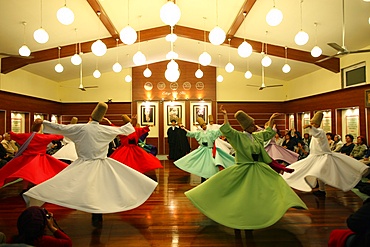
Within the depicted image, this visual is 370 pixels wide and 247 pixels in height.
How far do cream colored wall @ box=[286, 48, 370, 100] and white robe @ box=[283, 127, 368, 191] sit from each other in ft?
13.7

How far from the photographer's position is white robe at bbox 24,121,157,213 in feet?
11.0

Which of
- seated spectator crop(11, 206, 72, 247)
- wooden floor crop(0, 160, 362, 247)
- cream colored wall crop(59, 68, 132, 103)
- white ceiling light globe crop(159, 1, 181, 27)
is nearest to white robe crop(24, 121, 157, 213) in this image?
wooden floor crop(0, 160, 362, 247)

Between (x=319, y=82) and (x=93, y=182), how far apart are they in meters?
9.65

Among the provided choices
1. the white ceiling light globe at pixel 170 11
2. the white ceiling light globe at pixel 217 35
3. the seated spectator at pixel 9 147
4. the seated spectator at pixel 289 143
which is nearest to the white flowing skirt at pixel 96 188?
the white ceiling light globe at pixel 170 11

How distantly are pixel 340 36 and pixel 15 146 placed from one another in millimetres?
8868

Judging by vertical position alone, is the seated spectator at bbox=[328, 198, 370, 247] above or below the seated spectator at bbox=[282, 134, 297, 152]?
below

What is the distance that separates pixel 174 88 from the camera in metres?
13.8

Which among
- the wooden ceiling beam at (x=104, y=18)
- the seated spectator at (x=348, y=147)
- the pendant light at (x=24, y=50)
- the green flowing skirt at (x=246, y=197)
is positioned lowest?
the green flowing skirt at (x=246, y=197)

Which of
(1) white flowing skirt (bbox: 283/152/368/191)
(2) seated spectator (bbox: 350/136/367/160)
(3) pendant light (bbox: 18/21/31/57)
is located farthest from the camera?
(2) seated spectator (bbox: 350/136/367/160)

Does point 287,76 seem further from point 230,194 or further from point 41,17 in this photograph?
point 230,194

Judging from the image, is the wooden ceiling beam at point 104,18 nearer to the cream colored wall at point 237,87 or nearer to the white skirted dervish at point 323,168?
the white skirted dervish at point 323,168

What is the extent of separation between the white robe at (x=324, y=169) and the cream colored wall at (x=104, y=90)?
9.88 meters

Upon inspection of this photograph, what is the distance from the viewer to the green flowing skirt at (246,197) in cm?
312

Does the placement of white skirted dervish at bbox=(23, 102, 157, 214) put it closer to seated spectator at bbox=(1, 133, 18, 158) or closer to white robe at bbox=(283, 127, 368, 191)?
white robe at bbox=(283, 127, 368, 191)
